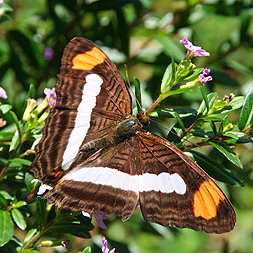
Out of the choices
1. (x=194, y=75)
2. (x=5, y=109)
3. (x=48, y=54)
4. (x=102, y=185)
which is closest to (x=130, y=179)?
(x=102, y=185)

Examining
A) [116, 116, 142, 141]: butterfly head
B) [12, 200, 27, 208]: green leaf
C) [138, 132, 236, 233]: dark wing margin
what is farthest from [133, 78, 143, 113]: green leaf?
[12, 200, 27, 208]: green leaf

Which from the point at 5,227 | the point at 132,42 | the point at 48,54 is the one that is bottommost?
the point at 132,42

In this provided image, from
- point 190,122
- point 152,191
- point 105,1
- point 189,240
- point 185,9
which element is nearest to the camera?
point 152,191

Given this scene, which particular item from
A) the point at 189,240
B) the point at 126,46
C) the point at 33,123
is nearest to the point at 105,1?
the point at 126,46

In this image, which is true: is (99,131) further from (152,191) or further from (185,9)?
(185,9)

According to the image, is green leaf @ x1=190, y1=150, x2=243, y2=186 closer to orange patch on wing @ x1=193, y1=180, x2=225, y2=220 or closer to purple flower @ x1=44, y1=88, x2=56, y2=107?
orange patch on wing @ x1=193, y1=180, x2=225, y2=220

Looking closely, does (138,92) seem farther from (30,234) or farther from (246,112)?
(30,234)
